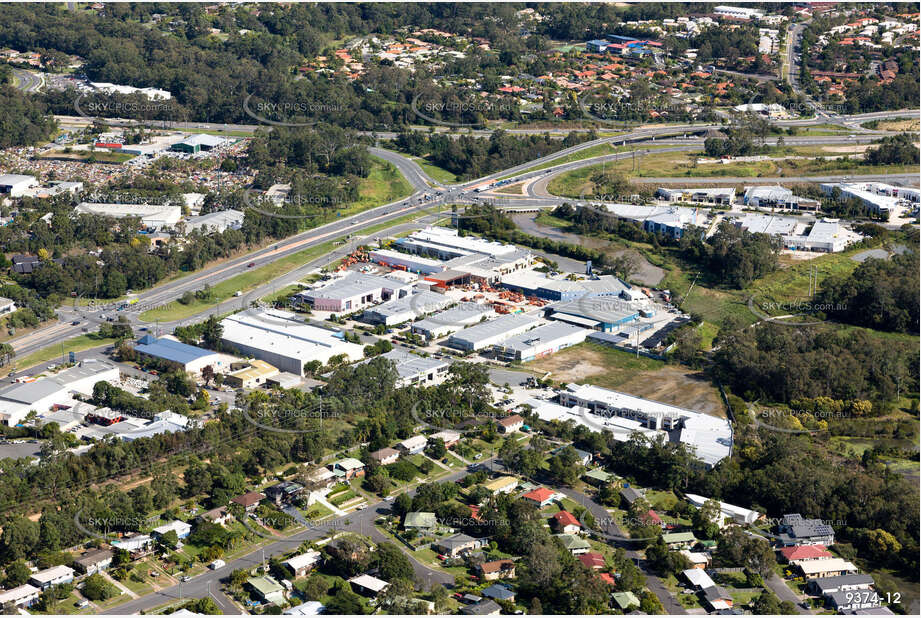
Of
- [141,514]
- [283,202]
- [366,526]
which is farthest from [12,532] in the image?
[283,202]

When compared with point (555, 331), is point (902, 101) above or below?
above

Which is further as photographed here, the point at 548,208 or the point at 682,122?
the point at 682,122

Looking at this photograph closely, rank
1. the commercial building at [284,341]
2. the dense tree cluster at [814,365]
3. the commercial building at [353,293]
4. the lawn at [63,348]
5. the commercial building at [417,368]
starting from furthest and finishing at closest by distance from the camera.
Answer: the commercial building at [353,293] < the lawn at [63,348] < the commercial building at [284,341] < the commercial building at [417,368] < the dense tree cluster at [814,365]

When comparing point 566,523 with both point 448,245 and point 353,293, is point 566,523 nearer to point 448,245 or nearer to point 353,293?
point 353,293

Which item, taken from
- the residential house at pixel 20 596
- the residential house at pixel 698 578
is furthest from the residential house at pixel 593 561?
the residential house at pixel 20 596

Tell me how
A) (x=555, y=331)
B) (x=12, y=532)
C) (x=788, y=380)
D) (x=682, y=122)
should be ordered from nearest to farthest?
(x=12, y=532) → (x=788, y=380) → (x=555, y=331) → (x=682, y=122)

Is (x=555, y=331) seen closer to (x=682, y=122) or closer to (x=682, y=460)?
(x=682, y=460)

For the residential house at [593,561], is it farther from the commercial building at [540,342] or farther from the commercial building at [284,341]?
the commercial building at [284,341]
